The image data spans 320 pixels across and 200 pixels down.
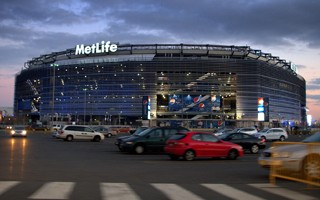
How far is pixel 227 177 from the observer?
13.7 metres

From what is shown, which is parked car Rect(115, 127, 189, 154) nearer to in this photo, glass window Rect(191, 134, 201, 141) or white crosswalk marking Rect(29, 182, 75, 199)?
glass window Rect(191, 134, 201, 141)

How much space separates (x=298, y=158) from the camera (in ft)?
39.1

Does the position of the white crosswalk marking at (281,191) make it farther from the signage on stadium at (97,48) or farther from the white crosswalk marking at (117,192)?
the signage on stadium at (97,48)

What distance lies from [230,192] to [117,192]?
2840 mm

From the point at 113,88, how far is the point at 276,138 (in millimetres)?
110515

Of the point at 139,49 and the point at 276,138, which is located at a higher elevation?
the point at 139,49

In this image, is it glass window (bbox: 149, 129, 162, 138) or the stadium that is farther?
the stadium

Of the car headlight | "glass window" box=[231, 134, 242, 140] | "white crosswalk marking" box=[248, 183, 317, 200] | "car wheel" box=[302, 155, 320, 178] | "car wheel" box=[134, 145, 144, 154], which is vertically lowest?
"white crosswalk marking" box=[248, 183, 317, 200]

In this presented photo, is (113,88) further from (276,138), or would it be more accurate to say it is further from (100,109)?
(276,138)

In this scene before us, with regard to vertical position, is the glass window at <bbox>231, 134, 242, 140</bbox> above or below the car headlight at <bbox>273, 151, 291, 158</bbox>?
above

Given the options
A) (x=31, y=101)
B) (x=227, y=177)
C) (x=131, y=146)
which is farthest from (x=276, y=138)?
(x=31, y=101)

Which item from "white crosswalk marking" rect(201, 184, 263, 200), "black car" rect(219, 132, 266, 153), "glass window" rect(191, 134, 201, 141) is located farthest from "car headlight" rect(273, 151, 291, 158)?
"black car" rect(219, 132, 266, 153)

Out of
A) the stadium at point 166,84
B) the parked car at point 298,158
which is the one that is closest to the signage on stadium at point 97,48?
the stadium at point 166,84

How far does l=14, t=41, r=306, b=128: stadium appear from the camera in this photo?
5763 inches
